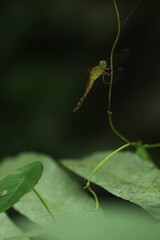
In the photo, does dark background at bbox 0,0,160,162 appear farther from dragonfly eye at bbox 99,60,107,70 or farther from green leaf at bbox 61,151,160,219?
dragonfly eye at bbox 99,60,107,70

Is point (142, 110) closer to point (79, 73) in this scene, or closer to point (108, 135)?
point (108, 135)

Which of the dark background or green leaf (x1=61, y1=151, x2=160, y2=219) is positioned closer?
green leaf (x1=61, y1=151, x2=160, y2=219)

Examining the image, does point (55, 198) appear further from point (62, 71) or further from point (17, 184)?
point (62, 71)

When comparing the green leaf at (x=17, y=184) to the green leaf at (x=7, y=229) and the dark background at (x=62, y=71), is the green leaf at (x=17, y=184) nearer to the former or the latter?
the green leaf at (x=7, y=229)

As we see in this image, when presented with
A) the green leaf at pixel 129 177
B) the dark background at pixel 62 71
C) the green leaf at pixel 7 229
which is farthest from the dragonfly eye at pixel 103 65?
the dark background at pixel 62 71

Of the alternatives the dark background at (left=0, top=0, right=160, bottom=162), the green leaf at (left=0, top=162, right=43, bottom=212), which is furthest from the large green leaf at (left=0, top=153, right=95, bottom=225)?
the dark background at (left=0, top=0, right=160, bottom=162)

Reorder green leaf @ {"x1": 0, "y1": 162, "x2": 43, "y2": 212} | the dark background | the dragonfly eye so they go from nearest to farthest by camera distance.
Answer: green leaf @ {"x1": 0, "y1": 162, "x2": 43, "y2": 212}
the dragonfly eye
the dark background

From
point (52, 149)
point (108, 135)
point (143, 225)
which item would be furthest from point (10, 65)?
point (143, 225)
